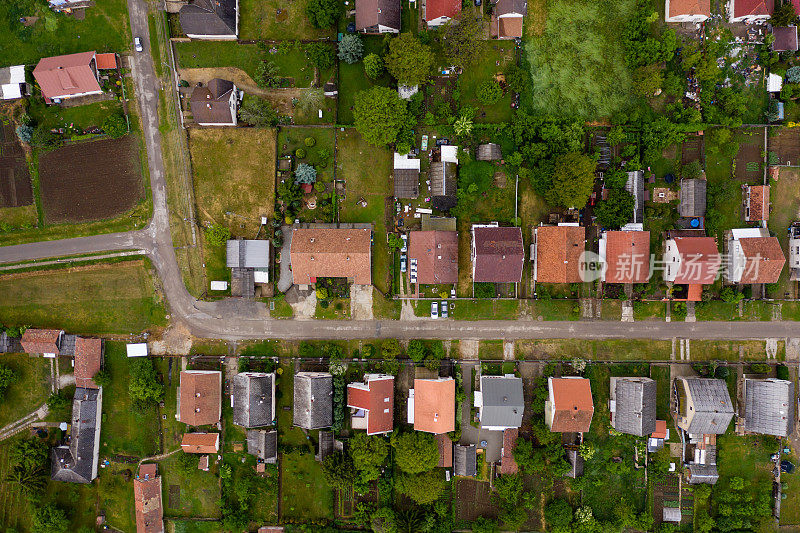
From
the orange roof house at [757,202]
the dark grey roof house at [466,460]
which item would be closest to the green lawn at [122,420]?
the dark grey roof house at [466,460]

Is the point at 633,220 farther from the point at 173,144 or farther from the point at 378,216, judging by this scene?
the point at 173,144

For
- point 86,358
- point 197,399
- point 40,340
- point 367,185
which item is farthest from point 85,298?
point 367,185

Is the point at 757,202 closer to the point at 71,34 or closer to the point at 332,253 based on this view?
the point at 332,253

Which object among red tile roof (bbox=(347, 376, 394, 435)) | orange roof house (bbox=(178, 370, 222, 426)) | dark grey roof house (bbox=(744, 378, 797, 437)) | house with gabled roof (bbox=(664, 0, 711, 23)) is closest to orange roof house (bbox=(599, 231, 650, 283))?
dark grey roof house (bbox=(744, 378, 797, 437))

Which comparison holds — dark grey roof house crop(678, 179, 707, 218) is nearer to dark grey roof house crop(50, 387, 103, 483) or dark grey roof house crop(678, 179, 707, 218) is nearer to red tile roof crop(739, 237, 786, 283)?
red tile roof crop(739, 237, 786, 283)

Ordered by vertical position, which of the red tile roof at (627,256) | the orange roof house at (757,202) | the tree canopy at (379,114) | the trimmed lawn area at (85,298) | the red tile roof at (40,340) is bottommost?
the red tile roof at (40,340)

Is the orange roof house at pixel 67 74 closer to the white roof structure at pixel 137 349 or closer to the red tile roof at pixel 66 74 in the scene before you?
the red tile roof at pixel 66 74

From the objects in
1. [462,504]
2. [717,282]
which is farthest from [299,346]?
[717,282]
